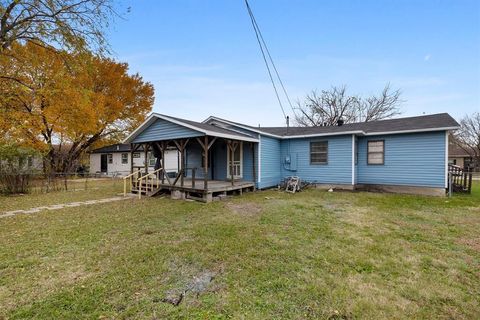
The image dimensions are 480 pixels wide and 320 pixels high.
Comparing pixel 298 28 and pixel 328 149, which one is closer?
pixel 298 28

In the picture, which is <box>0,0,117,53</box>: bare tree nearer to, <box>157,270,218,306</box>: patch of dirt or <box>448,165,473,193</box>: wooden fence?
<box>157,270,218,306</box>: patch of dirt

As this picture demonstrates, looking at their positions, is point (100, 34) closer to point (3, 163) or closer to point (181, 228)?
point (3, 163)

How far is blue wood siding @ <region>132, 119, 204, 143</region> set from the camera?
940cm

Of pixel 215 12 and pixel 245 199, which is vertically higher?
pixel 215 12

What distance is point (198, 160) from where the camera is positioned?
1335cm

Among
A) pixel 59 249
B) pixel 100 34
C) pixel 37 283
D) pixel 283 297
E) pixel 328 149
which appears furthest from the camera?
pixel 328 149

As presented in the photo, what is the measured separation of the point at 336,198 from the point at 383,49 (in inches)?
363

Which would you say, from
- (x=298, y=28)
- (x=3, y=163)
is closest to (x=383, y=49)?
(x=298, y=28)

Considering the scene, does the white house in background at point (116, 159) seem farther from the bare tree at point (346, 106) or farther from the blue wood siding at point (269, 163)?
the bare tree at point (346, 106)

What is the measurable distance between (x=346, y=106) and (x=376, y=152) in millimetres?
19352

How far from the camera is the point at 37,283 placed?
3041 millimetres

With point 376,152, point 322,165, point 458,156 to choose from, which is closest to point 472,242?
point 376,152

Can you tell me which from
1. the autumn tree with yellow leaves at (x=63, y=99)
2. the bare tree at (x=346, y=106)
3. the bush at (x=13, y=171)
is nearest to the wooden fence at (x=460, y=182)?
the bare tree at (x=346, y=106)

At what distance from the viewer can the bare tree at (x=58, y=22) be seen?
913 centimetres
